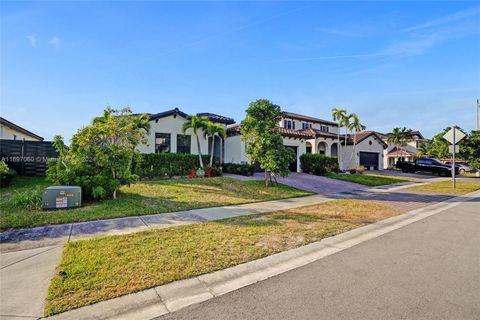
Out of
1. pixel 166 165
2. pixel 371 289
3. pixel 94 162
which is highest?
pixel 94 162

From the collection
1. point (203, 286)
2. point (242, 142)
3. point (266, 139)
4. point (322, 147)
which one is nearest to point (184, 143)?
point (242, 142)

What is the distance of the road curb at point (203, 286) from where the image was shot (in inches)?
105

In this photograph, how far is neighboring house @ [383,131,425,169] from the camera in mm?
40019

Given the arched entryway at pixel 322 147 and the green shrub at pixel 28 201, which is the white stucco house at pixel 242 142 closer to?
the arched entryway at pixel 322 147

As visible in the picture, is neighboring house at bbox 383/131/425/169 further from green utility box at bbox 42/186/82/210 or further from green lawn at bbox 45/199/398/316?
green utility box at bbox 42/186/82/210

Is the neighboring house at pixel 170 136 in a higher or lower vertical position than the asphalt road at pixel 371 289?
higher

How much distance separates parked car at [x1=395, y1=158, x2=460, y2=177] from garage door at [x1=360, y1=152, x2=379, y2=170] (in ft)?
9.26

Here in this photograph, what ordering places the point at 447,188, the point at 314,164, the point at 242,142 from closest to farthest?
1. the point at 447,188
2. the point at 242,142
3. the point at 314,164

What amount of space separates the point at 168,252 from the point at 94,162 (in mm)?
6406

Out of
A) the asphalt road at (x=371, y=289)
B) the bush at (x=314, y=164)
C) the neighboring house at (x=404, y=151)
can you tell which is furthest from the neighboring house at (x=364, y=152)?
the asphalt road at (x=371, y=289)

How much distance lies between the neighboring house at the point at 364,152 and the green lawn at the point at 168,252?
2446cm

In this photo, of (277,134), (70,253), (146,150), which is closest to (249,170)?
(277,134)

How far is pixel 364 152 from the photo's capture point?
3023 cm

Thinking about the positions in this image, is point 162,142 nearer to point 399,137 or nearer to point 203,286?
point 203,286
